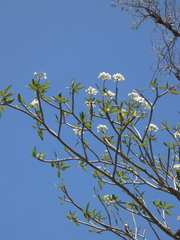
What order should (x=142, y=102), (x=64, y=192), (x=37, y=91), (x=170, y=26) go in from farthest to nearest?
(x=170, y=26)
(x=64, y=192)
(x=142, y=102)
(x=37, y=91)

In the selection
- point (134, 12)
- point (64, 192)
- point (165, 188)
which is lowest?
point (165, 188)

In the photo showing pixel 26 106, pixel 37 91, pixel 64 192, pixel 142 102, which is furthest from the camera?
pixel 64 192

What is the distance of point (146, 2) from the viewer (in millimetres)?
3928

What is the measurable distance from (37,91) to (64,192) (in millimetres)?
1351

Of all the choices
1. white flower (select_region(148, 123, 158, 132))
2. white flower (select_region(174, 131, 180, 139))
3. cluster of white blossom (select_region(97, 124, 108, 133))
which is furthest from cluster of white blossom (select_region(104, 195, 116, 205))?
white flower (select_region(174, 131, 180, 139))

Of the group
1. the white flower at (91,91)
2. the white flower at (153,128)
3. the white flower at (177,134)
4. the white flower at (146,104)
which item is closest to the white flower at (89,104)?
the white flower at (91,91)

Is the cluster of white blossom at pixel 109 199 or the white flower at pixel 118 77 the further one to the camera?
the cluster of white blossom at pixel 109 199

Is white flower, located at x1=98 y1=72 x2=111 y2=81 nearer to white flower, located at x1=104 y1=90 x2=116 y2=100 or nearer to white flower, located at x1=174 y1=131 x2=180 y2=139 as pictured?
white flower, located at x1=104 y1=90 x2=116 y2=100

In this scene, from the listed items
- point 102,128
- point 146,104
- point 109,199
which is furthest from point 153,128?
point 109,199

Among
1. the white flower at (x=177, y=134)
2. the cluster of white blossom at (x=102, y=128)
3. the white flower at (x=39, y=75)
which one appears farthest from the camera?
the white flower at (x=177, y=134)

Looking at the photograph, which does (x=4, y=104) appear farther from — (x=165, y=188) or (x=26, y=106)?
(x=165, y=188)

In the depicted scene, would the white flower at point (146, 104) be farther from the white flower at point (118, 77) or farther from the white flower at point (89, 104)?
the white flower at point (89, 104)

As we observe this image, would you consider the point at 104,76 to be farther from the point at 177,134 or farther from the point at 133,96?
the point at 177,134

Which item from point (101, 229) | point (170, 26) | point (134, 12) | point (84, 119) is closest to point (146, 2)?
point (134, 12)
